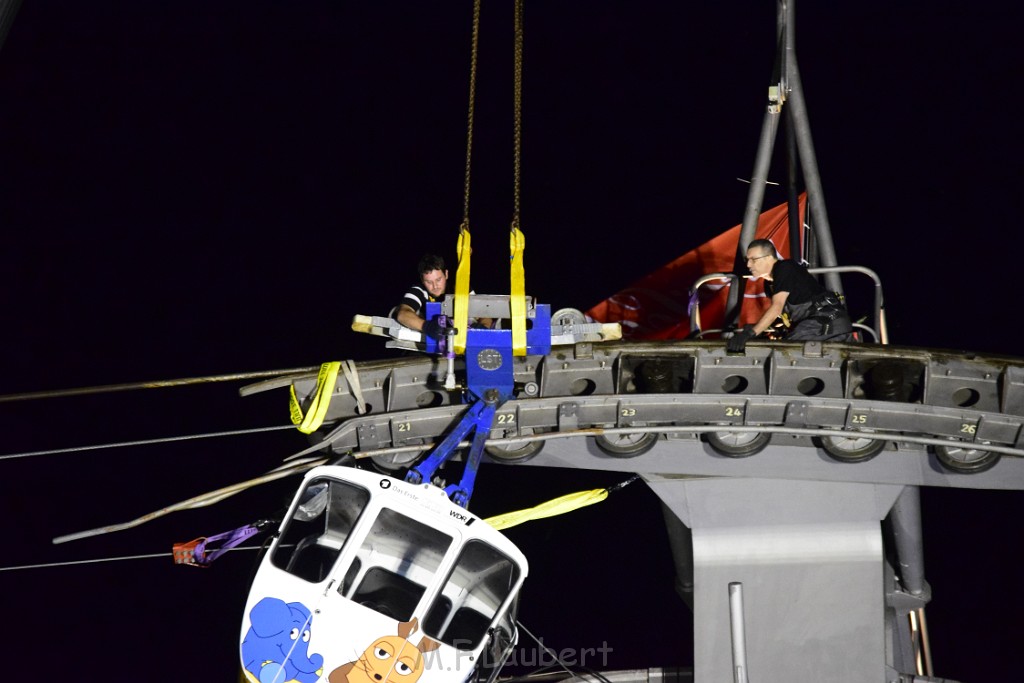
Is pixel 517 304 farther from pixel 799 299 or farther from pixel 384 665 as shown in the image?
pixel 384 665

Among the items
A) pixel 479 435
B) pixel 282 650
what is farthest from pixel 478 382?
pixel 282 650

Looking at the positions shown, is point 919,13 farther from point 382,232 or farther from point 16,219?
point 16,219

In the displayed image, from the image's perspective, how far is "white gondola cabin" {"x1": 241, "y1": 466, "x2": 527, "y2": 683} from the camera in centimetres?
968

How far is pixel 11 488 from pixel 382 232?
6.28 m

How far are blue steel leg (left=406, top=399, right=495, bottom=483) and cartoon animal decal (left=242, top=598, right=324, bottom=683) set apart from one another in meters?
1.17

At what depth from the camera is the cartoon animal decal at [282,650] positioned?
31.7ft

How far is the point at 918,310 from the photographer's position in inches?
861

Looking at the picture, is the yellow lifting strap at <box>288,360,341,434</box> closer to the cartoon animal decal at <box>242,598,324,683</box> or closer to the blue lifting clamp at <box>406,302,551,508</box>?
the blue lifting clamp at <box>406,302,551,508</box>

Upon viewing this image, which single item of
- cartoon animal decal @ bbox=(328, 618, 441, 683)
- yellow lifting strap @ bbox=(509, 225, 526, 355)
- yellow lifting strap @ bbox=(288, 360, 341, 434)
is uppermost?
yellow lifting strap @ bbox=(509, 225, 526, 355)

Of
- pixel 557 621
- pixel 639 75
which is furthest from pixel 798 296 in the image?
pixel 639 75

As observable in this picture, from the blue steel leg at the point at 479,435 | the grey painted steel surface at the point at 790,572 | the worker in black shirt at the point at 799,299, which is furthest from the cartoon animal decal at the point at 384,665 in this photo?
the worker in black shirt at the point at 799,299

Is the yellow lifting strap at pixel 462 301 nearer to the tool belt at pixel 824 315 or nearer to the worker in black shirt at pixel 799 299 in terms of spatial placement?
the worker in black shirt at pixel 799 299

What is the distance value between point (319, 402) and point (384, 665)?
6.34 ft

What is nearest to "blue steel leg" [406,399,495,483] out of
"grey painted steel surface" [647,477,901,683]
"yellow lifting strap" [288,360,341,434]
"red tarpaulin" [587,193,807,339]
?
"yellow lifting strap" [288,360,341,434]
